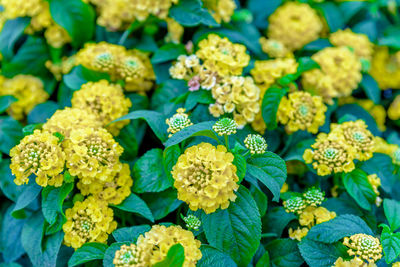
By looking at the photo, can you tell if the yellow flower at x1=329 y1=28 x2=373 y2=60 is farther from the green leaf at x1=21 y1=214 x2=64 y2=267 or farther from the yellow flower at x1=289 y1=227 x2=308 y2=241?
the green leaf at x1=21 y1=214 x2=64 y2=267

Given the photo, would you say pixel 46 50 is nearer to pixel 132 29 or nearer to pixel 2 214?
pixel 132 29

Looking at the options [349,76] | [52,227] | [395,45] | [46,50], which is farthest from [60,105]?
[395,45]

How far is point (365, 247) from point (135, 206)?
79 cm

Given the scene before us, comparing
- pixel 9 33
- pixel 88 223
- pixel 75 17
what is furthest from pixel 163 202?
pixel 9 33

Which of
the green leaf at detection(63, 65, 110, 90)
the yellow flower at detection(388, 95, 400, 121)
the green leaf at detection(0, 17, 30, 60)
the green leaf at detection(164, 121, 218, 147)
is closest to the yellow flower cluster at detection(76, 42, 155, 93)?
the green leaf at detection(63, 65, 110, 90)

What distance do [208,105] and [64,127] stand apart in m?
0.58

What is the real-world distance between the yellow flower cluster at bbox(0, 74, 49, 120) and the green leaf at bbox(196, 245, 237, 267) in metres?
1.14

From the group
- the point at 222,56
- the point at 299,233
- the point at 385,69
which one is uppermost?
the point at 222,56

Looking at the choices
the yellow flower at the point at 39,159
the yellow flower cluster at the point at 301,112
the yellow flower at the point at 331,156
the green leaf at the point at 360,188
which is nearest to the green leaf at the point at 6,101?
the yellow flower at the point at 39,159

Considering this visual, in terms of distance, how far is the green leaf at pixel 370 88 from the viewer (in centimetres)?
202

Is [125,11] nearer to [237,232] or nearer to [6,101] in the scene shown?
[6,101]

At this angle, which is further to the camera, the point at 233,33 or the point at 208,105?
the point at 233,33

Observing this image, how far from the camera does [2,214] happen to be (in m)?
1.62

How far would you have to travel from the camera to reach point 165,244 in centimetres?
109
